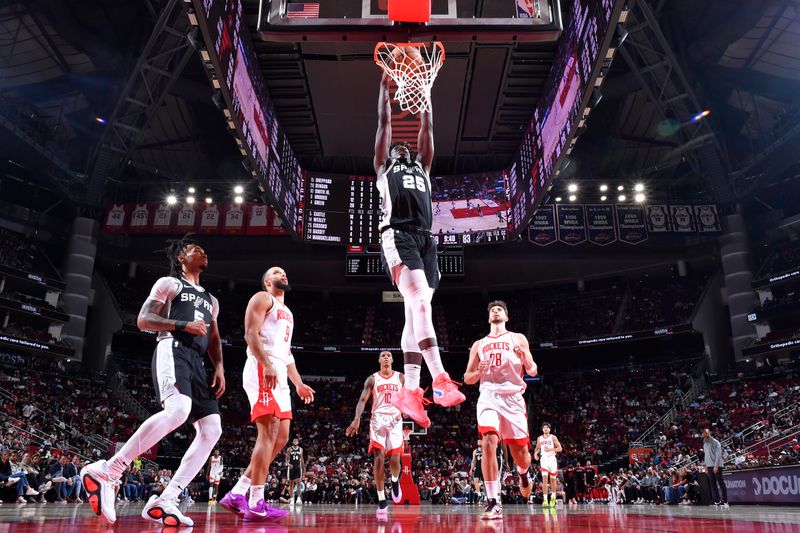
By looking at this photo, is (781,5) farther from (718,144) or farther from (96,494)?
(96,494)

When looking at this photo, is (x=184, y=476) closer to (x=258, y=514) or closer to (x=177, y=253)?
(x=258, y=514)

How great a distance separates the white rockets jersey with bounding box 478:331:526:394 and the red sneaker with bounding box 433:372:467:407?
161 cm

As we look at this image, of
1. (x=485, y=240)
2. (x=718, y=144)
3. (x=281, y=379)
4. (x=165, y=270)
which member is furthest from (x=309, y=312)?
(x=281, y=379)

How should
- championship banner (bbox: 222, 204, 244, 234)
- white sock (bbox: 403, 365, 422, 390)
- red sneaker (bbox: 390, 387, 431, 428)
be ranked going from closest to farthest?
1. red sneaker (bbox: 390, 387, 431, 428)
2. white sock (bbox: 403, 365, 422, 390)
3. championship banner (bbox: 222, 204, 244, 234)

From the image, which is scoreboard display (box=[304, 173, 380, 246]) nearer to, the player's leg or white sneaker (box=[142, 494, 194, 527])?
the player's leg

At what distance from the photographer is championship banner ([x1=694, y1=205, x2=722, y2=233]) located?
27.0 m

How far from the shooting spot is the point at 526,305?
3494 cm

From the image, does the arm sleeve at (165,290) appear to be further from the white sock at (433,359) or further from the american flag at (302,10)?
the american flag at (302,10)

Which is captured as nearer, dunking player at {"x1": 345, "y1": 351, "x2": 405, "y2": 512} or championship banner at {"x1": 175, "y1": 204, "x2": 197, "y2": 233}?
dunking player at {"x1": 345, "y1": 351, "x2": 405, "y2": 512}

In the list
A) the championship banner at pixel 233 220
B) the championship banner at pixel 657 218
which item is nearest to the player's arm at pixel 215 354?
the championship banner at pixel 233 220

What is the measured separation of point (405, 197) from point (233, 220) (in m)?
22.9

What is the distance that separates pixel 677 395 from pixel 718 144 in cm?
1104

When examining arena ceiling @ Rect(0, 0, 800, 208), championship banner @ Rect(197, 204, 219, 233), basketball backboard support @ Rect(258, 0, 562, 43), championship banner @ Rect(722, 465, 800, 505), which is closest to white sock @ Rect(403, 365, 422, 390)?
basketball backboard support @ Rect(258, 0, 562, 43)

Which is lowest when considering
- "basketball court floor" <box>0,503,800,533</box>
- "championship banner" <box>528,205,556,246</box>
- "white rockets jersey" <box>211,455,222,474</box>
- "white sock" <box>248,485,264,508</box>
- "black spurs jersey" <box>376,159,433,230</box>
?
"basketball court floor" <box>0,503,800,533</box>
